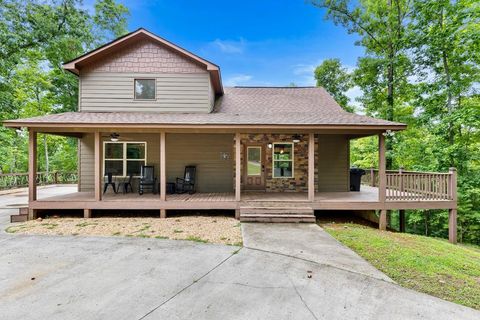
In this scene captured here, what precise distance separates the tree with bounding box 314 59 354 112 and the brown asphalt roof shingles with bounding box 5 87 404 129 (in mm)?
6661

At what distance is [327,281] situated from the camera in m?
3.49

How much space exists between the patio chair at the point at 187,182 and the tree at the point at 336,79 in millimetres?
13462

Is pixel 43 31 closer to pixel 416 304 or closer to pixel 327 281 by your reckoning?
pixel 327 281

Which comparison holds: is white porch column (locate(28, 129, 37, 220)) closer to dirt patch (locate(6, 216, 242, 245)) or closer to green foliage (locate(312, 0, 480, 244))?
dirt patch (locate(6, 216, 242, 245))

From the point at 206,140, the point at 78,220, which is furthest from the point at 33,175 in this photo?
the point at 206,140

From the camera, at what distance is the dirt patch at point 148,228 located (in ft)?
18.4

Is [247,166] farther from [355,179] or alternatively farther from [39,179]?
[39,179]

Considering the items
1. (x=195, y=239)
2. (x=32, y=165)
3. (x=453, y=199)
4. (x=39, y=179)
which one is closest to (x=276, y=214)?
(x=195, y=239)

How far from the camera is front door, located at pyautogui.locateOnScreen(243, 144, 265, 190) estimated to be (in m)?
9.54

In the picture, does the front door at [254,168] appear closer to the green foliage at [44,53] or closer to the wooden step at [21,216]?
the wooden step at [21,216]

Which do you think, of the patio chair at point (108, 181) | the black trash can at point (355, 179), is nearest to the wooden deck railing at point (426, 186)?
the black trash can at point (355, 179)

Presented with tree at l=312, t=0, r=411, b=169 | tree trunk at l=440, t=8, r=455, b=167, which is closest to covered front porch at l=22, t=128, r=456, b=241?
tree trunk at l=440, t=8, r=455, b=167

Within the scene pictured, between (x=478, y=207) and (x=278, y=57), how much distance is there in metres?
26.1

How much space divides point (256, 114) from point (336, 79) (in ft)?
39.9
